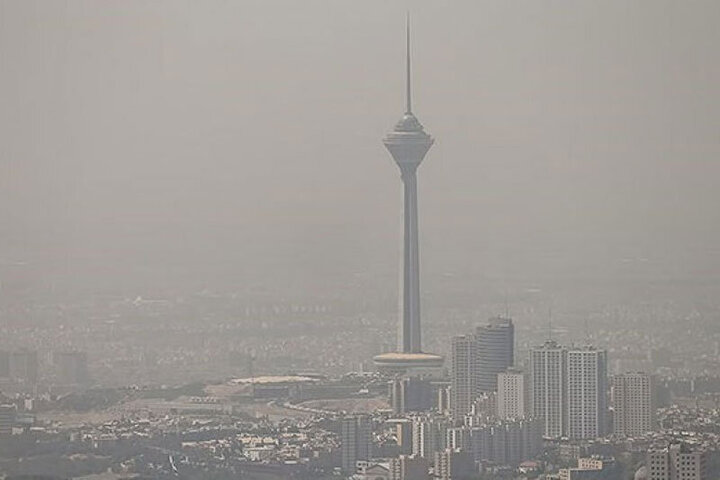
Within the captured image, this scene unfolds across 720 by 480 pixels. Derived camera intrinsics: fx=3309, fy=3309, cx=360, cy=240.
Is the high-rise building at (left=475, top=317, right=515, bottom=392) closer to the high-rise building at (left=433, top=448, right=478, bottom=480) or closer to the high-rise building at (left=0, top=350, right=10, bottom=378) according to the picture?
the high-rise building at (left=433, top=448, right=478, bottom=480)

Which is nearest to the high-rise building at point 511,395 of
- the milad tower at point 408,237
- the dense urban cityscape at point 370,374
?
the dense urban cityscape at point 370,374

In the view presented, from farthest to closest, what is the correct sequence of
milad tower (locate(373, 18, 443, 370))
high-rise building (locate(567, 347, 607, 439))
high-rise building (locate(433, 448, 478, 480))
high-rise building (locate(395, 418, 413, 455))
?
milad tower (locate(373, 18, 443, 370)) < high-rise building (locate(567, 347, 607, 439)) < high-rise building (locate(395, 418, 413, 455)) < high-rise building (locate(433, 448, 478, 480))

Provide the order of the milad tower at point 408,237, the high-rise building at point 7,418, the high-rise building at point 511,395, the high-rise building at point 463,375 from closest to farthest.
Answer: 1. the high-rise building at point 7,418
2. the high-rise building at point 511,395
3. the high-rise building at point 463,375
4. the milad tower at point 408,237

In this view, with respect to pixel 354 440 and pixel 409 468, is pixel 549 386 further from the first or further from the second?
pixel 409 468

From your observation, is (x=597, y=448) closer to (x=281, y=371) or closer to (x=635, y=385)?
(x=635, y=385)

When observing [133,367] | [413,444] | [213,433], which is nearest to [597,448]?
[413,444]

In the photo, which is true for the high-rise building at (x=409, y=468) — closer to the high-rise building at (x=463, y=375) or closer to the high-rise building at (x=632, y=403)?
the high-rise building at (x=632, y=403)

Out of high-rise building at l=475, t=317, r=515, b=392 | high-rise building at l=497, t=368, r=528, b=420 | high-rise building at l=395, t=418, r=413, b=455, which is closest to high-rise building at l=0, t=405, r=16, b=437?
high-rise building at l=395, t=418, r=413, b=455
